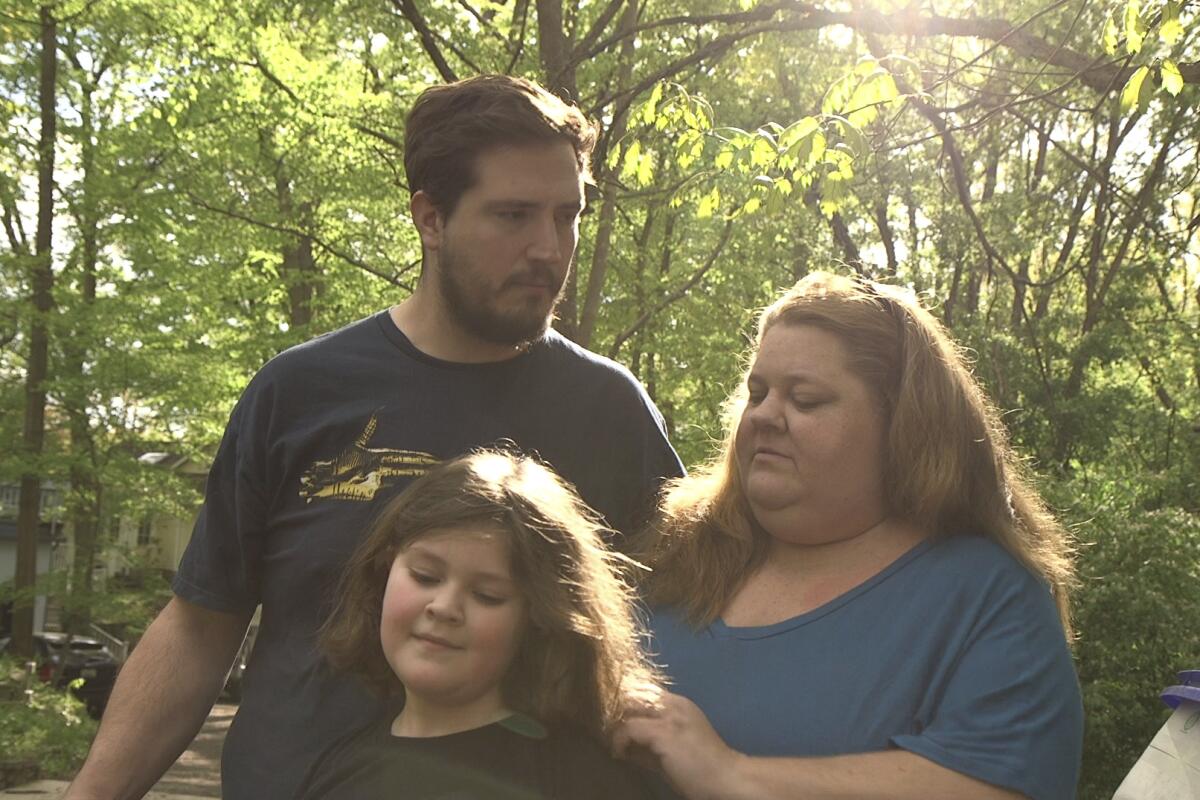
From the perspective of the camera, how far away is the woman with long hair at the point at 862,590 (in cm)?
221

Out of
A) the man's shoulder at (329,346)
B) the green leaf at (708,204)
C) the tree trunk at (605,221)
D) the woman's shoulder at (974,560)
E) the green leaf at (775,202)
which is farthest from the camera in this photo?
the tree trunk at (605,221)

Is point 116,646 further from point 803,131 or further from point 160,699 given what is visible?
point 160,699

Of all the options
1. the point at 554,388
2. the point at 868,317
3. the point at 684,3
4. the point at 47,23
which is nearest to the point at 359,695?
the point at 554,388

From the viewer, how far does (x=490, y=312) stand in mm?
2836

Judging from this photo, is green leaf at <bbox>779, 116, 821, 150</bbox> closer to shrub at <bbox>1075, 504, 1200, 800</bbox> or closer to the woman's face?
the woman's face

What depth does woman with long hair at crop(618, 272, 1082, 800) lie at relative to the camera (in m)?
2.21

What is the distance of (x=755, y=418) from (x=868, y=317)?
0.29 metres

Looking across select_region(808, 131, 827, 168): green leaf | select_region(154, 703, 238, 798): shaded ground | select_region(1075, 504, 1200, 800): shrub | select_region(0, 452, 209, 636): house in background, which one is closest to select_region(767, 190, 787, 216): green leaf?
select_region(808, 131, 827, 168): green leaf

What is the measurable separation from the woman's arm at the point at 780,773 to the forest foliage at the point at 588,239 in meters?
6.94

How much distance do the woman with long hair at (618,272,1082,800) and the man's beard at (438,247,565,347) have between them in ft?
1.55

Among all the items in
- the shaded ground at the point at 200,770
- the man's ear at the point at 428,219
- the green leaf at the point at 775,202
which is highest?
the green leaf at the point at 775,202

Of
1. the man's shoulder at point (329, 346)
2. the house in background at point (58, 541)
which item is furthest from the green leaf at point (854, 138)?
the house in background at point (58, 541)

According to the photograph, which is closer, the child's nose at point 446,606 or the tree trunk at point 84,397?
the child's nose at point 446,606

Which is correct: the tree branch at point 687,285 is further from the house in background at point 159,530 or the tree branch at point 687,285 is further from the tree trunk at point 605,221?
the house in background at point 159,530
